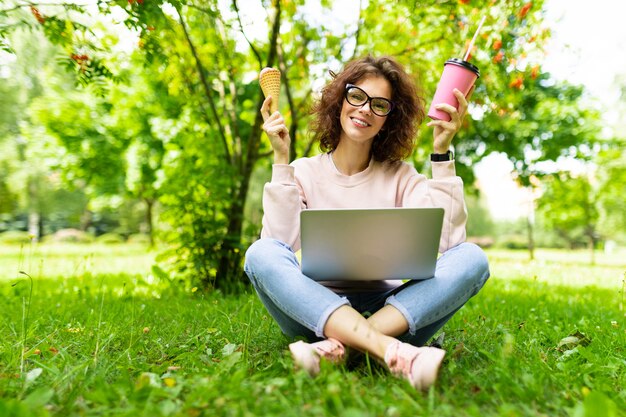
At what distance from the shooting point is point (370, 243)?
1729 millimetres

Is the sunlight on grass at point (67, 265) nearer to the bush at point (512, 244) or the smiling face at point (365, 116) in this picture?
the smiling face at point (365, 116)

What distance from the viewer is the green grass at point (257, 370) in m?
1.36

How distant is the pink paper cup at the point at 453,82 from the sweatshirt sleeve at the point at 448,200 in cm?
22

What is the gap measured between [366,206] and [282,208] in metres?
0.38

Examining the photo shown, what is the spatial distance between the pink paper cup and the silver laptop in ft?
2.07

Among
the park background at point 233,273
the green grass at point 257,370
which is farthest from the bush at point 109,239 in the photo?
the green grass at point 257,370

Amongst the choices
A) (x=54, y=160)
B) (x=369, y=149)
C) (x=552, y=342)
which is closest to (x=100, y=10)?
(x=369, y=149)

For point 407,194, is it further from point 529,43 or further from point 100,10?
point 529,43

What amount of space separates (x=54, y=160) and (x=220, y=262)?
11.0 meters

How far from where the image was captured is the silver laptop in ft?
5.42

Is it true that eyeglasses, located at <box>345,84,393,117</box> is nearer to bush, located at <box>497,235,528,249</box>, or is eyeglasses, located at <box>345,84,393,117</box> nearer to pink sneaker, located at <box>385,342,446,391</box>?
pink sneaker, located at <box>385,342,446,391</box>

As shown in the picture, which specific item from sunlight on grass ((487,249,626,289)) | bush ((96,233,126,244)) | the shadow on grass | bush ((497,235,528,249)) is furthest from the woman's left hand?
bush ((497,235,528,249))

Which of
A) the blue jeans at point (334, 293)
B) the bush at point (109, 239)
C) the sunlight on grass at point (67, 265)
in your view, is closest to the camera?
the blue jeans at point (334, 293)

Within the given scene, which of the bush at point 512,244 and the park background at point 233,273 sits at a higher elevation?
the park background at point 233,273
